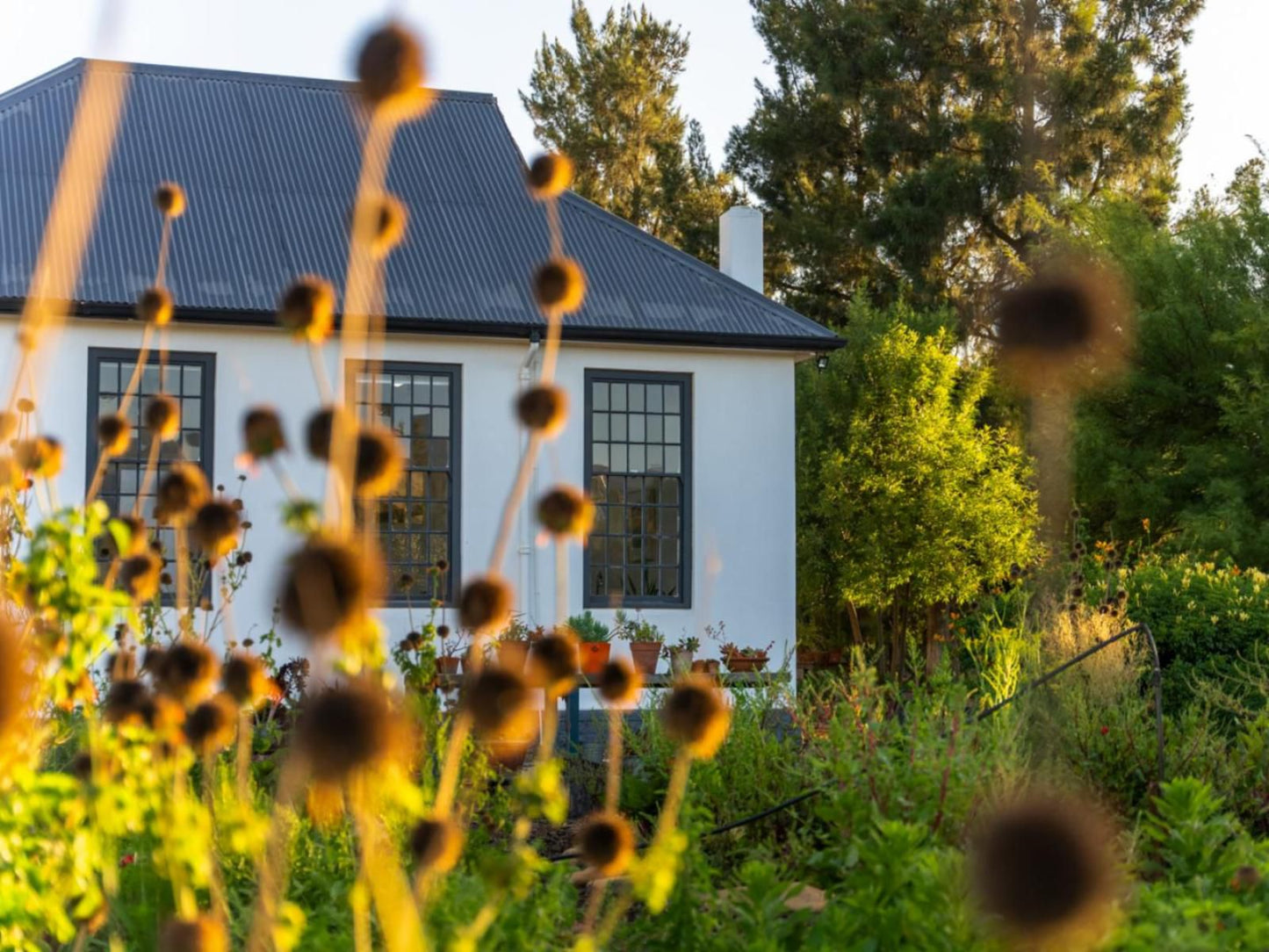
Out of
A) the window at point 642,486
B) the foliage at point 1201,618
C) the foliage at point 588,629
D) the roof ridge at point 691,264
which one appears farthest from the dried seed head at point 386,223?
the roof ridge at point 691,264

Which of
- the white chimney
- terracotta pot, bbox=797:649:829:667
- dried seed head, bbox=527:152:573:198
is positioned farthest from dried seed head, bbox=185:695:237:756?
terracotta pot, bbox=797:649:829:667

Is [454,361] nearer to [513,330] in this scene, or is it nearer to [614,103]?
[513,330]

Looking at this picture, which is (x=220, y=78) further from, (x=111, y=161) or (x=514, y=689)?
(x=514, y=689)

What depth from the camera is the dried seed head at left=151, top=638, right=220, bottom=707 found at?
190 cm

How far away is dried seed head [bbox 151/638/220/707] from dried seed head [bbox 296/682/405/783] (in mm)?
395

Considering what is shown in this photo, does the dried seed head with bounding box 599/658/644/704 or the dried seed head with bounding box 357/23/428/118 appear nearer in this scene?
the dried seed head with bounding box 357/23/428/118

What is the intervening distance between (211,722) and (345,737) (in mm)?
504

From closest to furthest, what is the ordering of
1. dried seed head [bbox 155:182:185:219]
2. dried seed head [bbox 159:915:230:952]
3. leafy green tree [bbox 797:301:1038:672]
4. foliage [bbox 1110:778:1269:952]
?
dried seed head [bbox 159:915:230:952]
foliage [bbox 1110:778:1269:952]
dried seed head [bbox 155:182:185:219]
leafy green tree [bbox 797:301:1038:672]

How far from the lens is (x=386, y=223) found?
70.2 inches

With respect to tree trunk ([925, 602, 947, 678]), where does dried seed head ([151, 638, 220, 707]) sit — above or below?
above

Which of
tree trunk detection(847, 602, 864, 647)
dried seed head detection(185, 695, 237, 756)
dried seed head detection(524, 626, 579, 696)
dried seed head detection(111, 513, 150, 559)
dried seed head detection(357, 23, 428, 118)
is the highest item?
dried seed head detection(357, 23, 428, 118)

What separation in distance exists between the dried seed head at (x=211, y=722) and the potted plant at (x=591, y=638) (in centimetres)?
749

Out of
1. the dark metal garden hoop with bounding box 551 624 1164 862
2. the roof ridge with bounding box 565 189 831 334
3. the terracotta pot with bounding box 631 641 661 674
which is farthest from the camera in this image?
the roof ridge with bounding box 565 189 831 334

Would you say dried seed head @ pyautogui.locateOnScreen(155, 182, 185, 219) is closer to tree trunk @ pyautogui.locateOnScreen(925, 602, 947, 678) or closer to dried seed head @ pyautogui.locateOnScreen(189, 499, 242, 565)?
dried seed head @ pyautogui.locateOnScreen(189, 499, 242, 565)
